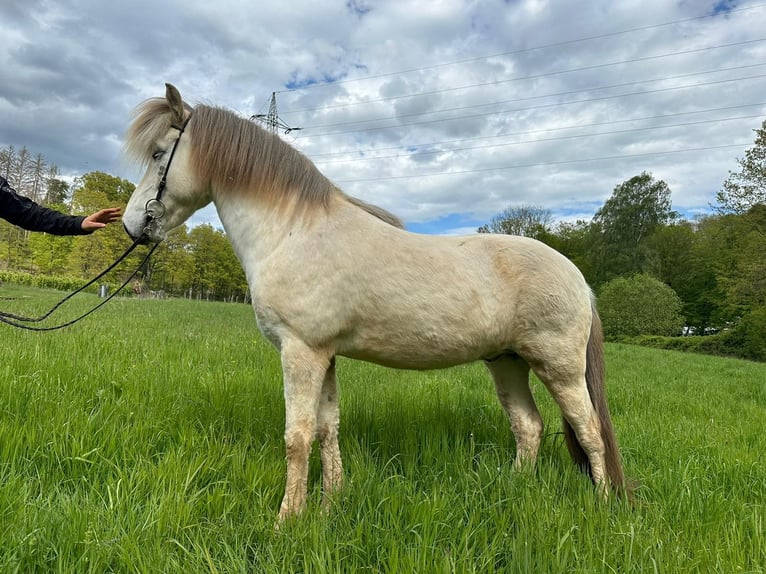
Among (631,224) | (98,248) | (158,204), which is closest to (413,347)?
(158,204)

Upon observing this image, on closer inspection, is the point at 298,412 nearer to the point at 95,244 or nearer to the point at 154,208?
the point at 154,208

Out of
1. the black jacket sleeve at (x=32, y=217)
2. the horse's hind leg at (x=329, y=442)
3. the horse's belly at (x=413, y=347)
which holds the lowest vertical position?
the horse's hind leg at (x=329, y=442)

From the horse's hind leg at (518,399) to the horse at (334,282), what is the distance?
33cm

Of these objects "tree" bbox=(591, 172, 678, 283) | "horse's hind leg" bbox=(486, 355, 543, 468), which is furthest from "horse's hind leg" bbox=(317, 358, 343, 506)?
"tree" bbox=(591, 172, 678, 283)

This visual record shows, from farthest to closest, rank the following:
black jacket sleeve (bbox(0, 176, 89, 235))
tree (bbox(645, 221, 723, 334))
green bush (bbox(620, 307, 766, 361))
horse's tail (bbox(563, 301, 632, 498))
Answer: tree (bbox(645, 221, 723, 334)) → green bush (bbox(620, 307, 766, 361)) → black jacket sleeve (bbox(0, 176, 89, 235)) → horse's tail (bbox(563, 301, 632, 498))

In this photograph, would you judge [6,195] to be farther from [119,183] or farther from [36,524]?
[119,183]

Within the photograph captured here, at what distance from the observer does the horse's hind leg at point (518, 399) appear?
125 inches

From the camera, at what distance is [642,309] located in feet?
113

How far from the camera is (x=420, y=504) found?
2146 millimetres

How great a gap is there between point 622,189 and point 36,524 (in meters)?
50.2

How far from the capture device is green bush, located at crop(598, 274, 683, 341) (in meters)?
34.7

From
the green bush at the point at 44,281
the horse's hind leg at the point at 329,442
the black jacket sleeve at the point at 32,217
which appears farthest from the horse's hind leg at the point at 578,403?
the green bush at the point at 44,281

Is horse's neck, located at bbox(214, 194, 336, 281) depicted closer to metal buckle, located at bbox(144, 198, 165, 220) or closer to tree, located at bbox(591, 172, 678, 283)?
metal buckle, located at bbox(144, 198, 165, 220)

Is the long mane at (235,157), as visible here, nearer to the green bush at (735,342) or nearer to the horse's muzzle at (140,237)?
the horse's muzzle at (140,237)
